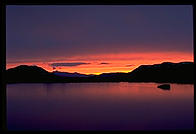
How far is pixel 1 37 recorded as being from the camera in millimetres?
1264

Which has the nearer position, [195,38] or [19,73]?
[195,38]

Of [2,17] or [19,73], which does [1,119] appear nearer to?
[2,17]

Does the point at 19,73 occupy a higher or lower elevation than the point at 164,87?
higher

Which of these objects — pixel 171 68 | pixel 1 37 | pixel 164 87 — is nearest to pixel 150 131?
pixel 1 37

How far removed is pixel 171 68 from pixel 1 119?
33737mm

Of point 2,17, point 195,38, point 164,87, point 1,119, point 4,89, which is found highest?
point 2,17
